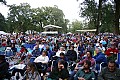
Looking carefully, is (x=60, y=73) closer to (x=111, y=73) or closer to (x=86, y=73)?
(x=86, y=73)

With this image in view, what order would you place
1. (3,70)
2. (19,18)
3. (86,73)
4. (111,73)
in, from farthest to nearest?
(19,18)
(3,70)
(86,73)
(111,73)

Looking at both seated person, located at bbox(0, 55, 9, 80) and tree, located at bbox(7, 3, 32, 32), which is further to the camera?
tree, located at bbox(7, 3, 32, 32)

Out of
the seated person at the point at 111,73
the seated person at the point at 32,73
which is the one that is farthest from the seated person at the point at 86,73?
the seated person at the point at 32,73

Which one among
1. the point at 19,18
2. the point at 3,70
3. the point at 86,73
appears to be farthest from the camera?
the point at 19,18

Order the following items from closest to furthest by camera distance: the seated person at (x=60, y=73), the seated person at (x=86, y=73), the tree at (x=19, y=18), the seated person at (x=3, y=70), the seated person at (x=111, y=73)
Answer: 1. the seated person at (x=111, y=73)
2. the seated person at (x=86, y=73)
3. the seated person at (x=60, y=73)
4. the seated person at (x=3, y=70)
5. the tree at (x=19, y=18)

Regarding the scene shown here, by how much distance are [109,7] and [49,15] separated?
61.1 metres

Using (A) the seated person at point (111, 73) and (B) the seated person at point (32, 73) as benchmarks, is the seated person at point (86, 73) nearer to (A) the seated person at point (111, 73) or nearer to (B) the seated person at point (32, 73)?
(A) the seated person at point (111, 73)

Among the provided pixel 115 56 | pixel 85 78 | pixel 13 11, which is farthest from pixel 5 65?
pixel 13 11

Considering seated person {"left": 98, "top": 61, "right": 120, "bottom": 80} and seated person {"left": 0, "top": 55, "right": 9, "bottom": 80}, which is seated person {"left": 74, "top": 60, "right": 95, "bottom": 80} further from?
seated person {"left": 0, "top": 55, "right": 9, "bottom": 80}

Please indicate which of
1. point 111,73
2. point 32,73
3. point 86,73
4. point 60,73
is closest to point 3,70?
point 32,73

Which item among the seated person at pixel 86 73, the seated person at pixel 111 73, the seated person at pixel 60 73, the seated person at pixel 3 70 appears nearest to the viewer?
the seated person at pixel 111 73

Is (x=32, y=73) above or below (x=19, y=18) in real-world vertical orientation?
below

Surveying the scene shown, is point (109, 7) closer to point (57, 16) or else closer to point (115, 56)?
point (115, 56)

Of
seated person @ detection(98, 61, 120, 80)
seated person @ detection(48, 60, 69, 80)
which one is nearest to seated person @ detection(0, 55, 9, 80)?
seated person @ detection(48, 60, 69, 80)
